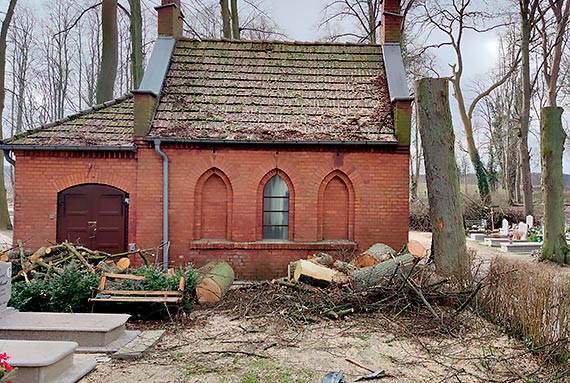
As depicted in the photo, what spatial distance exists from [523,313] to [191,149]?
8.77 metres

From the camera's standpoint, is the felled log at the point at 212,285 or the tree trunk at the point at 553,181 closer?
the felled log at the point at 212,285

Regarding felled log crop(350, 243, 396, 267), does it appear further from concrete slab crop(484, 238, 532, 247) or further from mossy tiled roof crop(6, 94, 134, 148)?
concrete slab crop(484, 238, 532, 247)

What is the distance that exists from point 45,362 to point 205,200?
7.54 m

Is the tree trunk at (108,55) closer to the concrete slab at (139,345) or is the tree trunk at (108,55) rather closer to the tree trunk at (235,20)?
the tree trunk at (235,20)

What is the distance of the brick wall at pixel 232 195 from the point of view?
12.3 m

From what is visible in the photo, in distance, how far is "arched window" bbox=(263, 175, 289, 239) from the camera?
41.8ft

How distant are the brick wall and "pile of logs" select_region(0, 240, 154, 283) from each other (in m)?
1.80

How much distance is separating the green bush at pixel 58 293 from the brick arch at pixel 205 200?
4157 mm

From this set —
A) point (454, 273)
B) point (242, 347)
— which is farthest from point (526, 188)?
point (242, 347)

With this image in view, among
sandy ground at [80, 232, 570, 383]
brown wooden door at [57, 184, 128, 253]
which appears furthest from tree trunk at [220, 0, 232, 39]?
sandy ground at [80, 232, 570, 383]

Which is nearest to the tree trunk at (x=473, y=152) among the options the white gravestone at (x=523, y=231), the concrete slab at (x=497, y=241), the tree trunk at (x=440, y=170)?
the white gravestone at (x=523, y=231)

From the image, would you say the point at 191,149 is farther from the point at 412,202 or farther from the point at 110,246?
the point at 412,202

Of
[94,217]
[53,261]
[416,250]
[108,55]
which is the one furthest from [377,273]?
[108,55]

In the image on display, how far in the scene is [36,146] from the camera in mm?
12055
